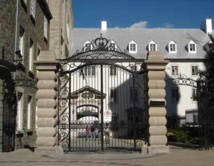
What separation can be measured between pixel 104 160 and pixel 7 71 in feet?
18.5

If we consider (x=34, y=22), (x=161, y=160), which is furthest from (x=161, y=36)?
(x=161, y=160)

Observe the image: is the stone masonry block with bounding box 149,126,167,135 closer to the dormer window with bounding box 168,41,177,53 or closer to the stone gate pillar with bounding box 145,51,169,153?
the stone gate pillar with bounding box 145,51,169,153

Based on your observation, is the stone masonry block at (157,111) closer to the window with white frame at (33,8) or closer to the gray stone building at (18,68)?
the gray stone building at (18,68)

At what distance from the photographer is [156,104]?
14.3 meters

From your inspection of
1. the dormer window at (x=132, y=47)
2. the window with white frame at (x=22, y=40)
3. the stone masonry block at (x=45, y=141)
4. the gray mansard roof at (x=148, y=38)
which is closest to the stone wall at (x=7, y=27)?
the window with white frame at (x=22, y=40)

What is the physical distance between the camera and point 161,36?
5059 cm

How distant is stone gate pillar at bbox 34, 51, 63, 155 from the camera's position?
14.0 m

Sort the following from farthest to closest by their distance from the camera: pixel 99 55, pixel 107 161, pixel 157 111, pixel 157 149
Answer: pixel 99 55
pixel 157 111
pixel 157 149
pixel 107 161

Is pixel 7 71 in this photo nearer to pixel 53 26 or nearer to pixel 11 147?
pixel 11 147

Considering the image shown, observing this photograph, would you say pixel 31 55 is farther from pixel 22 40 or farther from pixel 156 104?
pixel 156 104

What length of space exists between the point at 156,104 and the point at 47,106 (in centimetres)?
419

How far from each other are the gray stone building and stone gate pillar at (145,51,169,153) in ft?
15.6

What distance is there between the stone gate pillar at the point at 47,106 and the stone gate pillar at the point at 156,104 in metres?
3.59

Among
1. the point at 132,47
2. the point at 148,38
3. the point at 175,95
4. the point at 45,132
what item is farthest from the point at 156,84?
the point at 148,38
